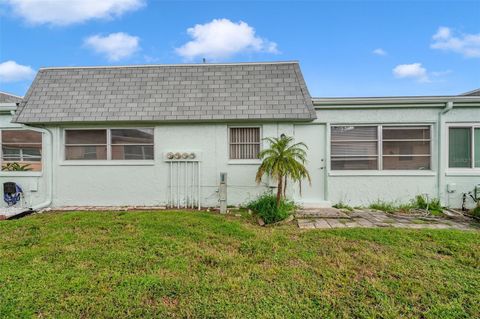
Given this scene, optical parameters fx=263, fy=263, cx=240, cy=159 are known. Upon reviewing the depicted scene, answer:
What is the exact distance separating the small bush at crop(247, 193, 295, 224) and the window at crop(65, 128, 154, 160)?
11.8 ft

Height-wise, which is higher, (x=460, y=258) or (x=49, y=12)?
(x=49, y=12)

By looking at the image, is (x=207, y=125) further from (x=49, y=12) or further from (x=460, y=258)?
(x=460, y=258)

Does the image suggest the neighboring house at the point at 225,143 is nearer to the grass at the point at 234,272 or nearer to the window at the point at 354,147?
the window at the point at 354,147

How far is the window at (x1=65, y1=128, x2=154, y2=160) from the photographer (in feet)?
25.8

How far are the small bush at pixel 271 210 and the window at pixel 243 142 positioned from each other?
1.49m

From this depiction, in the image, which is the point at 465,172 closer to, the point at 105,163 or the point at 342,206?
the point at 342,206

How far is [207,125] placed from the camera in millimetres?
7617

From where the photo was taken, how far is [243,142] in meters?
7.71

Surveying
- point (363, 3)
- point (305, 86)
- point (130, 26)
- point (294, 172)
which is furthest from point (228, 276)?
point (130, 26)

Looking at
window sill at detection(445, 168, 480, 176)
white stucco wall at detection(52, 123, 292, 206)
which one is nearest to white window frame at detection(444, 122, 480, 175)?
window sill at detection(445, 168, 480, 176)

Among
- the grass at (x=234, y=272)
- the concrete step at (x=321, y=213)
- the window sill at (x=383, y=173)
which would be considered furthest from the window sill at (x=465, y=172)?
the concrete step at (x=321, y=213)

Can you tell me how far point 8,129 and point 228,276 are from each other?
8.82m

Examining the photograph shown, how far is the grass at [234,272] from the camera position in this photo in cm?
277

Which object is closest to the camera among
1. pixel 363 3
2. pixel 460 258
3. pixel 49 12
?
pixel 460 258
